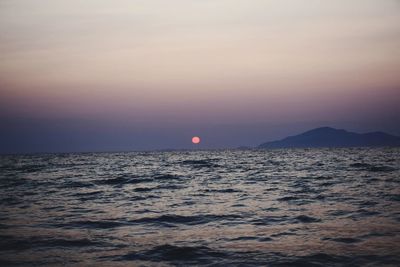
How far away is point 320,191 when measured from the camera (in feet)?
62.2

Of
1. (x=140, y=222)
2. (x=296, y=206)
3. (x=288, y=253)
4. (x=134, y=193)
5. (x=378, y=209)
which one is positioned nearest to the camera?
(x=288, y=253)

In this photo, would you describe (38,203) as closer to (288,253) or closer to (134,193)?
(134,193)

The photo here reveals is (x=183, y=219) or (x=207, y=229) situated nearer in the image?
(x=207, y=229)

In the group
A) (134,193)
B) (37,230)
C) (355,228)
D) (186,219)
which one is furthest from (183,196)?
(355,228)

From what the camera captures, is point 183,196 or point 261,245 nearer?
point 261,245

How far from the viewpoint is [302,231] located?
33.6ft

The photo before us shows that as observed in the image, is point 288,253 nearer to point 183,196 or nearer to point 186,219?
point 186,219

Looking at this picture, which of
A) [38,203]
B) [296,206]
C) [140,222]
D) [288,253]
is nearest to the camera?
[288,253]

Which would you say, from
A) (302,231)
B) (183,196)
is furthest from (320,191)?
(302,231)

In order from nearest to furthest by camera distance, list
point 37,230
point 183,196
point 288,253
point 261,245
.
Result: point 288,253, point 261,245, point 37,230, point 183,196

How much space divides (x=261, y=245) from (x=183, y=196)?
10.4 m

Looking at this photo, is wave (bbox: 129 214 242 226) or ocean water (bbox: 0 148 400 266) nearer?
ocean water (bbox: 0 148 400 266)

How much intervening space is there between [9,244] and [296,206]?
35.4ft

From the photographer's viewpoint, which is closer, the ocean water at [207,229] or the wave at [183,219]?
the ocean water at [207,229]
